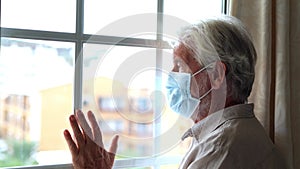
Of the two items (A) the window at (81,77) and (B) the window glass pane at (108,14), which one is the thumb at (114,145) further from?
(B) the window glass pane at (108,14)

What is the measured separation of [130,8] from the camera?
1.32 meters

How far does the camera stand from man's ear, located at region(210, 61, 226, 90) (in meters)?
1.20

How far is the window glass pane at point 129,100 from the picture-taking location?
109 centimetres

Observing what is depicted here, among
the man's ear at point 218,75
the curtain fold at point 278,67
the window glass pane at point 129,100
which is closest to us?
the window glass pane at point 129,100

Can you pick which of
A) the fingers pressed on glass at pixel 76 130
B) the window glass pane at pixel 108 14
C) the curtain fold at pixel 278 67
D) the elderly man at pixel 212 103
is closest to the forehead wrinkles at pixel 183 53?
the elderly man at pixel 212 103

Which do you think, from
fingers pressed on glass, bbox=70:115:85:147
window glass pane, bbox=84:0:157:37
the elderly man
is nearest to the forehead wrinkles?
the elderly man

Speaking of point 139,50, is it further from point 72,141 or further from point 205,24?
point 72,141

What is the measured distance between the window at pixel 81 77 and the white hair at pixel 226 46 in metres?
0.07

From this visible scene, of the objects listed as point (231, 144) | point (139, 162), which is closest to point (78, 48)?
point (139, 162)

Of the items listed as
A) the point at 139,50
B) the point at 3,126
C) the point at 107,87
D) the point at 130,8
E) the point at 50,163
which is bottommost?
the point at 50,163

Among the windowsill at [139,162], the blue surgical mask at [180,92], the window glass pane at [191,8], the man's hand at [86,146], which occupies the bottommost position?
the windowsill at [139,162]

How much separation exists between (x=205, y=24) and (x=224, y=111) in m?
0.29

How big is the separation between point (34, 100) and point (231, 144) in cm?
63

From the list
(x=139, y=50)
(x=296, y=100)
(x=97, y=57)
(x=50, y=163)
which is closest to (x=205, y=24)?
(x=139, y=50)
